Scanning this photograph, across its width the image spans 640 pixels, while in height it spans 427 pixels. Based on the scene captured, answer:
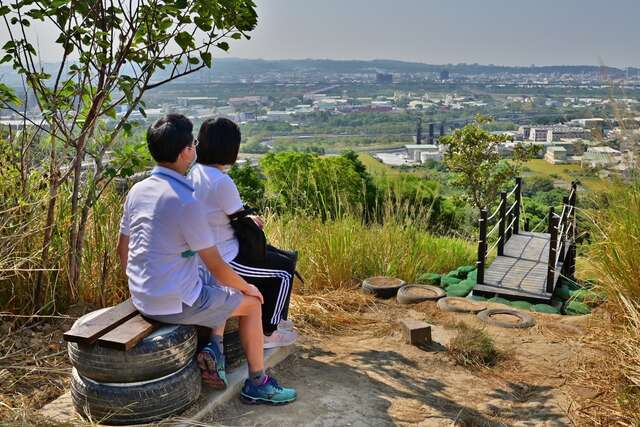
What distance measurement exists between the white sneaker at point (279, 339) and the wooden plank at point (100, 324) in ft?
3.44

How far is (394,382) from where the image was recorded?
394 centimetres

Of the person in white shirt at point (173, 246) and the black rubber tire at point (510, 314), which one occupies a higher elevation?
the person in white shirt at point (173, 246)

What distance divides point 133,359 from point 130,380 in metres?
0.11

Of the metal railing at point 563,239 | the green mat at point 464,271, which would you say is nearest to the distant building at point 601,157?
the metal railing at point 563,239

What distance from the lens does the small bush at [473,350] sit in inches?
172

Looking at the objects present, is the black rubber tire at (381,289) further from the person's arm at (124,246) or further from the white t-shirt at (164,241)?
the white t-shirt at (164,241)

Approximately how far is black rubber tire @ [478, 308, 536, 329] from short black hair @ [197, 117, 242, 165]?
9.55 ft

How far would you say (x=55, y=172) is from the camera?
4305mm

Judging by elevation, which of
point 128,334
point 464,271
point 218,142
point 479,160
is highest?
point 218,142

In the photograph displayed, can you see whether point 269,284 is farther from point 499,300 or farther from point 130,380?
point 499,300

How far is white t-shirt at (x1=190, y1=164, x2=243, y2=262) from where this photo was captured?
10.9 feet

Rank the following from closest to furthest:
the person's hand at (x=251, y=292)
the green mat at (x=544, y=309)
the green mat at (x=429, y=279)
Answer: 1. the person's hand at (x=251, y=292)
2. the green mat at (x=544, y=309)
3. the green mat at (x=429, y=279)

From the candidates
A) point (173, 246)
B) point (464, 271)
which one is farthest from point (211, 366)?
point (464, 271)

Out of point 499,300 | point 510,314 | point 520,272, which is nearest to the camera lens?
point 510,314
